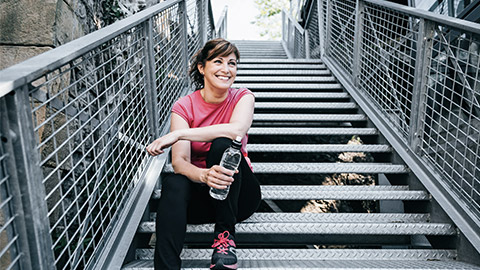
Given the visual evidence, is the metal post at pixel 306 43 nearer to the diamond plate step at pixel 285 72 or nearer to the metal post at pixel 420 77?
the diamond plate step at pixel 285 72

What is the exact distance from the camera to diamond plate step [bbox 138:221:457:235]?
1.73 meters

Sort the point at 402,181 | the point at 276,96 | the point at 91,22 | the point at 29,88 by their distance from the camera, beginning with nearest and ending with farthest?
the point at 29,88
the point at 402,181
the point at 91,22
the point at 276,96

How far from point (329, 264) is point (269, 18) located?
20190 millimetres

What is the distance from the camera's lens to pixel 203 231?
1724 millimetres

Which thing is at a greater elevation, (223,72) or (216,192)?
(223,72)

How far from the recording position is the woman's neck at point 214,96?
1.77 metres

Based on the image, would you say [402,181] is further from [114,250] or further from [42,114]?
[42,114]

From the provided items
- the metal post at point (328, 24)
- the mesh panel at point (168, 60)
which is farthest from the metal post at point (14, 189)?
the metal post at point (328, 24)

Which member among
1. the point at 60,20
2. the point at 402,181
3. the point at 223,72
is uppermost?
the point at 60,20

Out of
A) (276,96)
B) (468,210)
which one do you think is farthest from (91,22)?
(468,210)

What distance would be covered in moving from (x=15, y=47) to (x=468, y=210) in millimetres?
2400

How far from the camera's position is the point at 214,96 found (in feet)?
5.87

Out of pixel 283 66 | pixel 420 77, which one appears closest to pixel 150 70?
pixel 420 77

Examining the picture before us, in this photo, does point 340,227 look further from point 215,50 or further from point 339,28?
point 339,28
